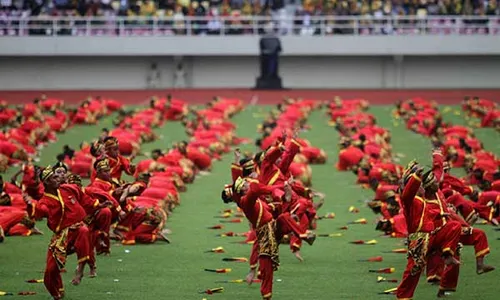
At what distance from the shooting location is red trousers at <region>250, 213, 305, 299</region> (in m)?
14.0

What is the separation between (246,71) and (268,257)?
104ft

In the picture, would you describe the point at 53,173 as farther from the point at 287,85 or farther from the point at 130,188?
the point at 287,85

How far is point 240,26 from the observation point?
45.5 meters

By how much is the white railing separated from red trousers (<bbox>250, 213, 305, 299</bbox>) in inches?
1191

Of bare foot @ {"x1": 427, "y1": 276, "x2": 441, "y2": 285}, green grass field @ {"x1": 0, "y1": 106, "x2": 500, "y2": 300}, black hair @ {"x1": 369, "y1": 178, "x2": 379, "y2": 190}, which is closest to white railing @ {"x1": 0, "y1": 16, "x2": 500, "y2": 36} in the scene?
green grass field @ {"x1": 0, "y1": 106, "x2": 500, "y2": 300}

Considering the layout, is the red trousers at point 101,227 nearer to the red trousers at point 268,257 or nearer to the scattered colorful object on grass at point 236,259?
the scattered colorful object on grass at point 236,259

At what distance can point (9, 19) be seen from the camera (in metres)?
45.2

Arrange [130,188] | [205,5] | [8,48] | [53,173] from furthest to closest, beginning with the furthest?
[205,5] → [8,48] → [130,188] → [53,173]

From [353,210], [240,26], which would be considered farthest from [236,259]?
[240,26]

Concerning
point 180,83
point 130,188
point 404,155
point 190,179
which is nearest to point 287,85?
point 180,83

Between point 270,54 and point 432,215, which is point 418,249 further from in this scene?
point 270,54

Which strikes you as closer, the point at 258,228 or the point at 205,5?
the point at 258,228

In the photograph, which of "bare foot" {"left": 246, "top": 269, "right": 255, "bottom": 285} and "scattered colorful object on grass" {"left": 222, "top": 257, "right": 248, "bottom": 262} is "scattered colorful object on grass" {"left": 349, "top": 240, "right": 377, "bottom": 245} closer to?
"scattered colorful object on grass" {"left": 222, "top": 257, "right": 248, "bottom": 262}

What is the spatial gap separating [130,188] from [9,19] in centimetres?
2983
